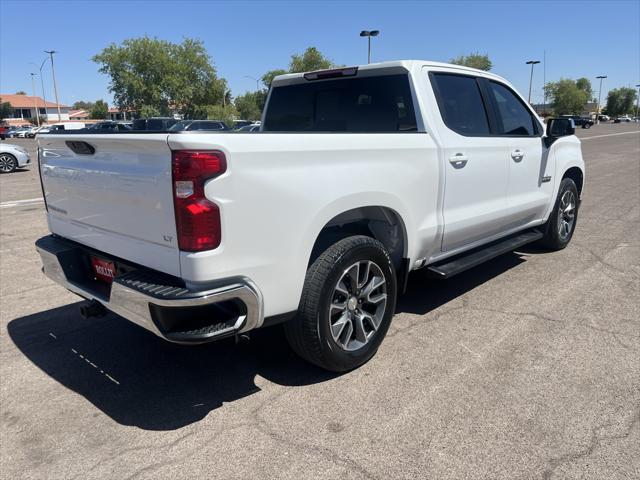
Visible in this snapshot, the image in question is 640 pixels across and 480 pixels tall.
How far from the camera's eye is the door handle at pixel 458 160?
405 cm

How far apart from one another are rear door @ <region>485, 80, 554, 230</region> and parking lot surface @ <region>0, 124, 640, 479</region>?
0.85 meters

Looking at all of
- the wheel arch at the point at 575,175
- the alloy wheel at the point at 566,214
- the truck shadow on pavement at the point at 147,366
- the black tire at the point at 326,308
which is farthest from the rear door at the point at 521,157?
the black tire at the point at 326,308

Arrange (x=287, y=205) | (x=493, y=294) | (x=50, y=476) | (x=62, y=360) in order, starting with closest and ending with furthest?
(x=50, y=476) < (x=287, y=205) < (x=62, y=360) < (x=493, y=294)

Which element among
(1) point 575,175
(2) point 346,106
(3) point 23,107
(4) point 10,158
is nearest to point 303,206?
(2) point 346,106

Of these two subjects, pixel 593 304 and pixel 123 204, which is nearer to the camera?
pixel 123 204

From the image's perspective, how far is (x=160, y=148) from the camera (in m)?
2.55

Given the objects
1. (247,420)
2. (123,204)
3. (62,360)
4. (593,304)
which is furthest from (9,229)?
(593,304)

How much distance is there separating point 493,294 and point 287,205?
9.24 ft

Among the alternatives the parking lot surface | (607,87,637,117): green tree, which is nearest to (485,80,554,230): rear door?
the parking lot surface

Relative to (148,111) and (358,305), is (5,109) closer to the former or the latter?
(148,111)

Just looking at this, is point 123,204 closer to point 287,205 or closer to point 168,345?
point 287,205

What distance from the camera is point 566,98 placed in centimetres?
10725

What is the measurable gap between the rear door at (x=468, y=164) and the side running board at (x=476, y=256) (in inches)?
4.9

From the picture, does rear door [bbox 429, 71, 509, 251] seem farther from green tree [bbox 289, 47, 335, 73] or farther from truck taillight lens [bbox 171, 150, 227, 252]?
green tree [bbox 289, 47, 335, 73]
